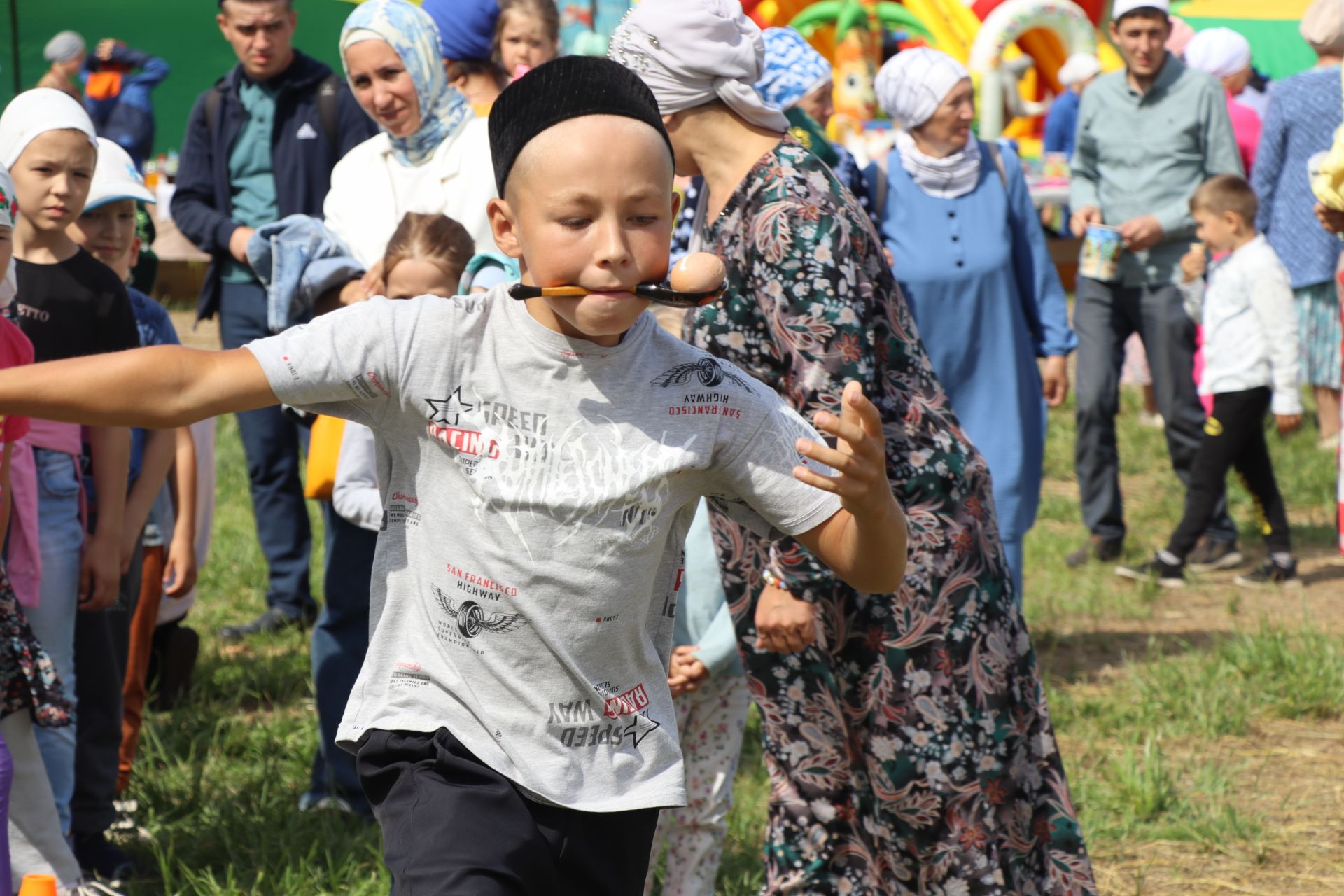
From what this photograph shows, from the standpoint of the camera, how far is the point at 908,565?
2.86m

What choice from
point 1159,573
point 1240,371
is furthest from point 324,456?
point 1240,371

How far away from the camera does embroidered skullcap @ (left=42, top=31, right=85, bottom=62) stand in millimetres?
7989

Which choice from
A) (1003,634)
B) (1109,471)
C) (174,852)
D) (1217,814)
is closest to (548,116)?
(1003,634)

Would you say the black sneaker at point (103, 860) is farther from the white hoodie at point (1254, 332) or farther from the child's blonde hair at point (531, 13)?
the white hoodie at point (1254, 332)

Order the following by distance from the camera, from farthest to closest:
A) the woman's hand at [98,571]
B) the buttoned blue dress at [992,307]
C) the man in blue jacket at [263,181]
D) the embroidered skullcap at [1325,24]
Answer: the embroidered skullcap at [1325,24] → the man in blue jacket at [263,181] → the buttoned blue dress at [992,307] → the woman's hand at [98,571]

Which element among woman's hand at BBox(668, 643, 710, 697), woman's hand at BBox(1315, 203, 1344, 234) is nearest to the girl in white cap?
woman's hand at BBox(668, 643, 710, 697)

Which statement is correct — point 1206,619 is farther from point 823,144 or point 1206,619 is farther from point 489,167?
point 489,167

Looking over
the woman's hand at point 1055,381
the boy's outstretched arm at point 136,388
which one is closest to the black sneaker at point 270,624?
the woman's hand at point 1055,381

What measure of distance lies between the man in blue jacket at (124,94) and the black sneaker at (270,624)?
610 cm

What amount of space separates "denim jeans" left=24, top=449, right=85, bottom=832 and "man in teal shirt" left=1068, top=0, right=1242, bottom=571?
4.77 metres

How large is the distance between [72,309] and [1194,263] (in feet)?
16.2

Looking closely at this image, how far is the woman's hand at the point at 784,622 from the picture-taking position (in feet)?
9.23

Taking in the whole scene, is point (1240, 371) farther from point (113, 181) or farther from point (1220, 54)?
point (1220, 54)

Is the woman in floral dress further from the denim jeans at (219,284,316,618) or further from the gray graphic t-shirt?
the denim jeans at (219,284,316,618)
